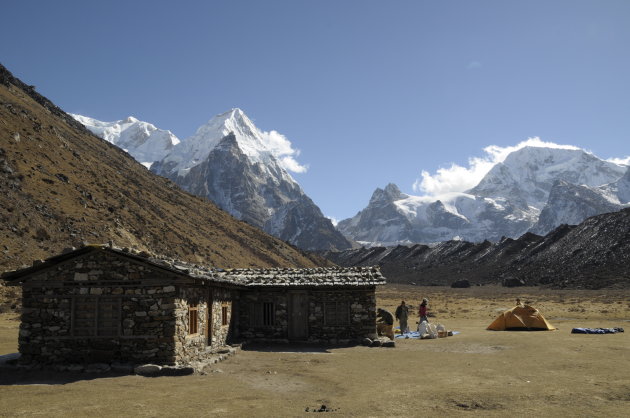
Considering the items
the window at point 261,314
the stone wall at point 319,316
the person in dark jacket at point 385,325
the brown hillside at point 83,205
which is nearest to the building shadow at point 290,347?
the stone wall at point 319,316

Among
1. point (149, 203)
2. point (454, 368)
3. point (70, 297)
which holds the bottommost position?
point (454, 368)

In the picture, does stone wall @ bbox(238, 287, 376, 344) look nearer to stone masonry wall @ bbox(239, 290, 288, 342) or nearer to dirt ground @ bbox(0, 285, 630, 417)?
stone masonry wall @ bbox(239, 290, 288, 342)

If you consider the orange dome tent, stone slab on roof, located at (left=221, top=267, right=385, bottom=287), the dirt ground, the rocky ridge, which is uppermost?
the rocky ridge

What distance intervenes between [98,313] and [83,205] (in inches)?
1522

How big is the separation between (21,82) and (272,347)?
8026 cm

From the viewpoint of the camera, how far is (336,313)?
26.0 m

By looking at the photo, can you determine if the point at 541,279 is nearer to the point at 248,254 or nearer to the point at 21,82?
the point at 248,254

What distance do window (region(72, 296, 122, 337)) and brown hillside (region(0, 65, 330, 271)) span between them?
20996 millimetres

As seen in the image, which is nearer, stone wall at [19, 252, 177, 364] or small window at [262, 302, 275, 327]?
stone wall at [19, 252, 177, 364]

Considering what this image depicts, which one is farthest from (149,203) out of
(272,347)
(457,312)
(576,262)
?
(576,262)

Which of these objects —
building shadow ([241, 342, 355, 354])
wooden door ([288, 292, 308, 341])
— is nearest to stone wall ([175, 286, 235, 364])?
building shadow ([241, 342, 355, 354])

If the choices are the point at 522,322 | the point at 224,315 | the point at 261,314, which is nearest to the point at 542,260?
the point at 522,322

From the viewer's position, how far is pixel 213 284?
2175 cm

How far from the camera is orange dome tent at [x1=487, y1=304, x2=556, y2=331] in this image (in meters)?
30.9
